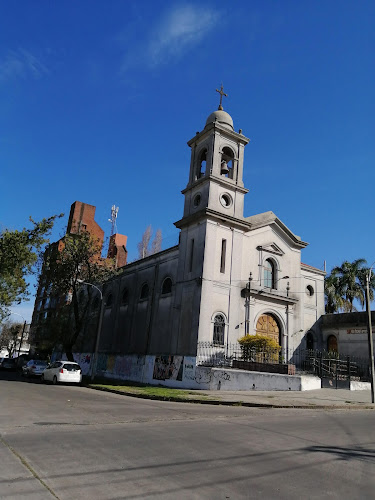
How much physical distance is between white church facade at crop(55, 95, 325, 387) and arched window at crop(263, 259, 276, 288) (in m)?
0.07

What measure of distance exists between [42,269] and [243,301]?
16.1 meters

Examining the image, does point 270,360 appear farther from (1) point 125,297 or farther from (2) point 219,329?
(1) point 125,297

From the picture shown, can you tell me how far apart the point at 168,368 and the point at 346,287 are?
21.2 m

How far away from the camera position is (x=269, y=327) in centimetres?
2802

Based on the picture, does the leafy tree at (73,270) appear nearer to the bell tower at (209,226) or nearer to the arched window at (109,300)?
the arched window at (109,300)

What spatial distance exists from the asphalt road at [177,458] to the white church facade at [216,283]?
551 inches

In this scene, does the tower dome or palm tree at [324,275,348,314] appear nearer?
the tower dome

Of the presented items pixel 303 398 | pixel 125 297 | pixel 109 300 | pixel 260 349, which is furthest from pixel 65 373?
pixel 109 300

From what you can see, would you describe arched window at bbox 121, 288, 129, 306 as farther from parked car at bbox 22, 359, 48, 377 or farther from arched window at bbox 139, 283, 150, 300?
parked car at bbox 22, 359, 48, 377

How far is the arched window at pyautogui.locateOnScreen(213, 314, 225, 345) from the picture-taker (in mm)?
24734

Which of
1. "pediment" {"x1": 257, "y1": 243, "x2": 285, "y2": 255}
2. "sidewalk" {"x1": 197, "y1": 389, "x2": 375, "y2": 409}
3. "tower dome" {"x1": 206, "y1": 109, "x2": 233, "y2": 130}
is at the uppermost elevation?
"tower dome" {"x1": 206, "y1": 109, "x2": 233, "y2": 130}

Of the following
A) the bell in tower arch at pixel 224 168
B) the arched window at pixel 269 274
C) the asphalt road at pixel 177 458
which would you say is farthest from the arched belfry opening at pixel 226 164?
the asphalt road at pixel 177 458

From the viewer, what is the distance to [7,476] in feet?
16.4

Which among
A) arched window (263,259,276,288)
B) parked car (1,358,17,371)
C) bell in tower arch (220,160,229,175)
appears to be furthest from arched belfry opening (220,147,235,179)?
parked car (1,358,17,371)
